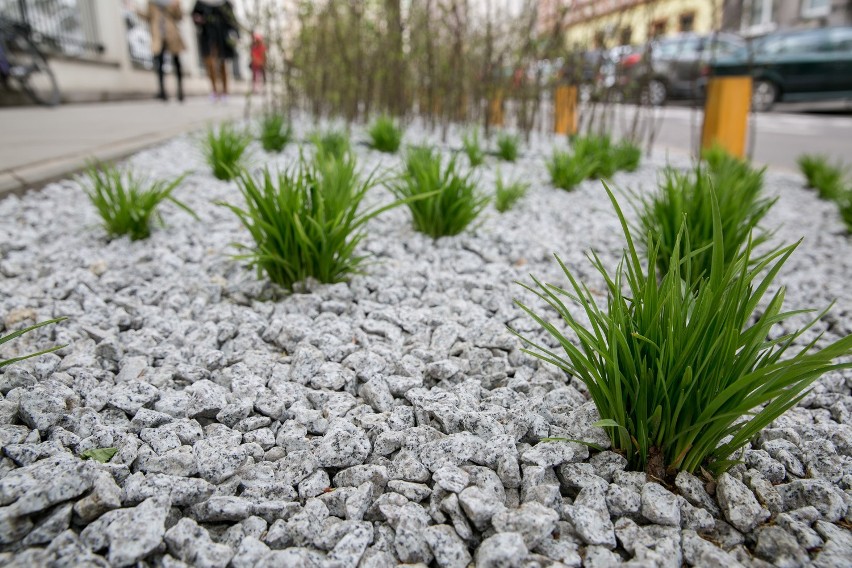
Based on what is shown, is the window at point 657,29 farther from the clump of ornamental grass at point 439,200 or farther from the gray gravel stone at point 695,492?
the gray gravel stone at point 695,492

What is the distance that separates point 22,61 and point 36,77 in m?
0.71

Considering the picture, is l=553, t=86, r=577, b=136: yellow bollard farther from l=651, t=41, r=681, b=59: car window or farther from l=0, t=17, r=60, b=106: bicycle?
l=651, t=41, r=681, b=59: car window

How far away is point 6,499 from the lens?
1027 millimetres

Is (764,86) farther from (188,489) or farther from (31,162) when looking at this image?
(188,489)

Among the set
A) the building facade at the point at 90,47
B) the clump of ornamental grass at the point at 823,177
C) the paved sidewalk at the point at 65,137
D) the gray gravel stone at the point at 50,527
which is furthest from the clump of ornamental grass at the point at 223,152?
the building facade at the point at 90,47

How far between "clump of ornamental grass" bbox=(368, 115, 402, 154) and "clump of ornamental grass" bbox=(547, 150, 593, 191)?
119 cm

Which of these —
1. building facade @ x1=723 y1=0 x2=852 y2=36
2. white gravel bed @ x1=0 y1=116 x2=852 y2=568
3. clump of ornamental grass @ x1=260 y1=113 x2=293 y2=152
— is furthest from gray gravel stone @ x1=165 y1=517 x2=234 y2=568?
building facade @ x1=723 y1=0 x2=852 y2=36

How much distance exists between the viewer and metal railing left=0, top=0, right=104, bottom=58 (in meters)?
7.88

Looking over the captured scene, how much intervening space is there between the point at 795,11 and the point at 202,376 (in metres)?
24.1

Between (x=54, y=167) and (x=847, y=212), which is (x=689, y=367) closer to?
(x=847, y=212)

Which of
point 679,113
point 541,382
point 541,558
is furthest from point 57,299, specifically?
point 679,113

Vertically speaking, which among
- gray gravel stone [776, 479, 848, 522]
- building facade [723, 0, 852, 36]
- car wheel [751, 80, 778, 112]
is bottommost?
gray gravel stone [776, 479, 848, 522]

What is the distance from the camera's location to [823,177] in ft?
14.4

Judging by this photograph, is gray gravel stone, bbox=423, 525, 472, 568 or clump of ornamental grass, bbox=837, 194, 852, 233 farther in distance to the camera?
clump of ornamental grass, bbox=837, 194, 852, 233
